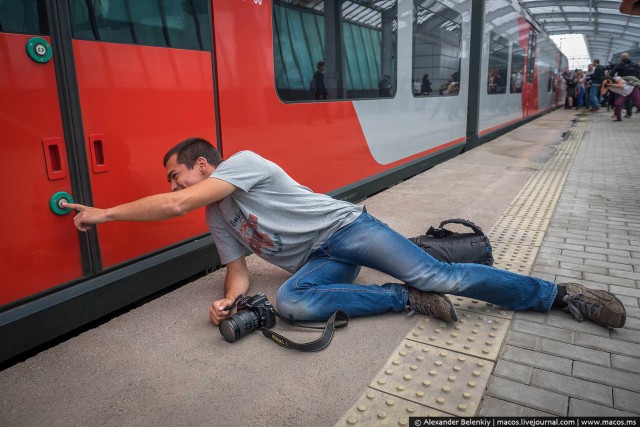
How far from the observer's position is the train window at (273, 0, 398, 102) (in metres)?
3.35

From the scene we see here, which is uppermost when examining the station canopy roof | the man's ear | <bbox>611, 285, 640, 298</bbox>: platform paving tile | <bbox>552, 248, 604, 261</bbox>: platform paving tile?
the station canopy roof

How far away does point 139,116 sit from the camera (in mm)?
2361

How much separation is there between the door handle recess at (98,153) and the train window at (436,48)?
4.06m

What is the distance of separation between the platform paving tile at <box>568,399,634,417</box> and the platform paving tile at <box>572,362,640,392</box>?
0.16 m

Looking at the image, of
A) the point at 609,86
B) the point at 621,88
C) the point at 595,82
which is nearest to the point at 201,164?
the point at 609,86

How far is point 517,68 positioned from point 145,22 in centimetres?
1097

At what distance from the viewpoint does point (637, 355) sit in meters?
1.95

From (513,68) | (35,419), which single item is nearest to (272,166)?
(35,419)

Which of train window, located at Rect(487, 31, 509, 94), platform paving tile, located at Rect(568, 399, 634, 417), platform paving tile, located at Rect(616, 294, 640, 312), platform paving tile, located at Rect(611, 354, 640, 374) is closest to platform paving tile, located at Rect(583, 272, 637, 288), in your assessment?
platform paving tile, located at Rect(616, 294, 640, 312)

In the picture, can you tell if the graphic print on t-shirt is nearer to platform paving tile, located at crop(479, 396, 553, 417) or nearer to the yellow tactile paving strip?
the yellow tactile paving strip

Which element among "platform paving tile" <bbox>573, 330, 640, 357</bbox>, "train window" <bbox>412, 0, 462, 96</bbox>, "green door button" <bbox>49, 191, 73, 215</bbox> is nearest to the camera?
"platform paving tile" <bbox>573, 330, 640, 357</bbox>

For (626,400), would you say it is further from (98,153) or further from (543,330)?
(98,153)

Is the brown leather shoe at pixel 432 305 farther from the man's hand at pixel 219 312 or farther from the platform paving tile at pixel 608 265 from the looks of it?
the platform paving tile at pixel 608 265

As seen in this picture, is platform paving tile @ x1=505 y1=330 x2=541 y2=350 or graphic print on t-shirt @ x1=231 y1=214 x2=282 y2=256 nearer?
platform paving tile @ x1=505 y1=330 x2=541 y2=350
